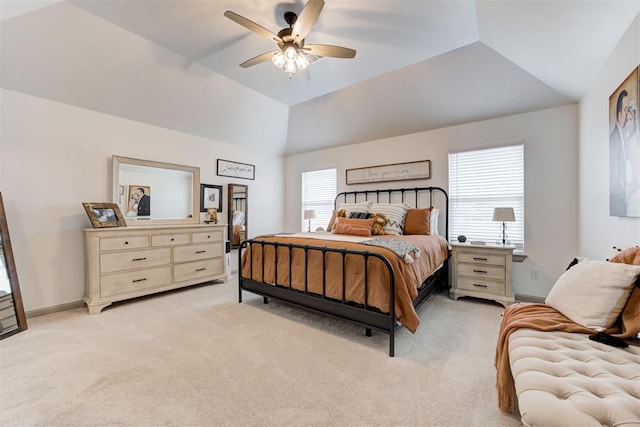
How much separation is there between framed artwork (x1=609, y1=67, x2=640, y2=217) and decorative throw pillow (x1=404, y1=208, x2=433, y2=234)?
1.75 meters

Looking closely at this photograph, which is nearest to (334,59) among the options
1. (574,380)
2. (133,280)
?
(574,380)

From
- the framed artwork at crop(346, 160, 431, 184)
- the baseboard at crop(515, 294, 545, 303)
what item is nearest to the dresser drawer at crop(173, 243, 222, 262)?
the framed artwork at crop(346, 160, 431, 184)

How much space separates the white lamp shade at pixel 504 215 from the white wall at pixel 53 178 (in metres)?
4.75

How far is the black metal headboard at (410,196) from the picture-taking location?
13.2ft

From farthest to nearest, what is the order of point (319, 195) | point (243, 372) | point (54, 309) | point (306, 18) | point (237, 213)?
point (319, 195), point (237, 213), point (54, 309), point (306, 18), point (243, 372)

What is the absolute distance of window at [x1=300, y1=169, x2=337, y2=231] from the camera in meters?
5.34

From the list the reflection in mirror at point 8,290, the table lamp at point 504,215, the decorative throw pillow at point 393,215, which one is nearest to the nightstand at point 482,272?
the table lamp at point 504,215

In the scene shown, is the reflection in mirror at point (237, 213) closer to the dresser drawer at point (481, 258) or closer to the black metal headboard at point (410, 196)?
the black metal headboard at point (410, 196)

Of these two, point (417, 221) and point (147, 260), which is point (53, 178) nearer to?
point (147, 260)

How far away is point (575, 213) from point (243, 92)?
15.5 ft

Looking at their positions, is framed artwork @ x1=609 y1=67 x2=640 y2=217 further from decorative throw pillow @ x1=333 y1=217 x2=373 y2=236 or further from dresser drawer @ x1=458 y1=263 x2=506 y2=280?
decorative throw pillow @ x1=333 y1=217 x2=373 y2=236

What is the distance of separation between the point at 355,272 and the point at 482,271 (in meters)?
1.98

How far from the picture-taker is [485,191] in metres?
3.72

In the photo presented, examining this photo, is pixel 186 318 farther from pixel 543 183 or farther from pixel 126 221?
pixel 543 183
